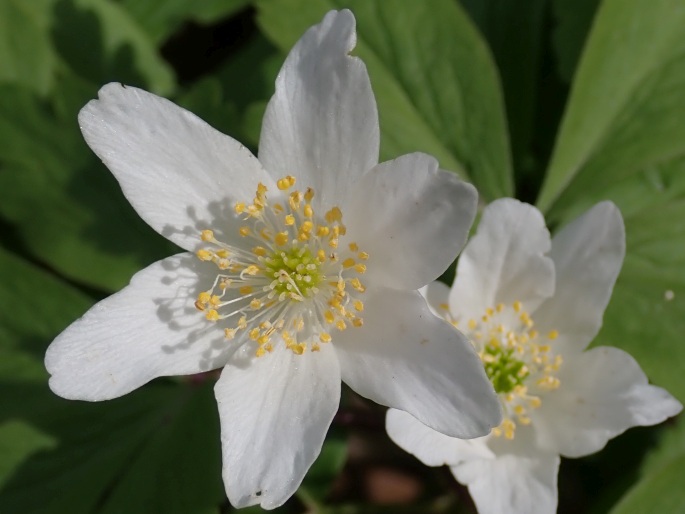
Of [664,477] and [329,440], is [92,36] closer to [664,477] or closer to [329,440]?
[329,440]

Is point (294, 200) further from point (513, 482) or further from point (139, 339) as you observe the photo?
point (513, 482)

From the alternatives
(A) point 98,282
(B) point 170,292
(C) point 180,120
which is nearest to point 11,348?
(A) point 98,282

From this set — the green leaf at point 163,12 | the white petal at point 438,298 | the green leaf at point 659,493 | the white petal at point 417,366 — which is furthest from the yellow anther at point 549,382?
the green leaf at point 163,12

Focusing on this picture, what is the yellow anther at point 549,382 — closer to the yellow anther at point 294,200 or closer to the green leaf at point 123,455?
the yellow anther at point 294,200

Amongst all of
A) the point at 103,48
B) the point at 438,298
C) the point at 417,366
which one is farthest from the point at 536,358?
the point at 103,48

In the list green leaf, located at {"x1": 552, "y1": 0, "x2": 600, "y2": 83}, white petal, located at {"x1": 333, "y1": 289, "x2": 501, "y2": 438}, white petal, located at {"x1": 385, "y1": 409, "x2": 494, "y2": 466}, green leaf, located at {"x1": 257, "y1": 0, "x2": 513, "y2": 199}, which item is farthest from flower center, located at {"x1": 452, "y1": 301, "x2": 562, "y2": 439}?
green leaf, located at {"x1": 552, "y1": 0, "x2": 600, "y2": 83}
